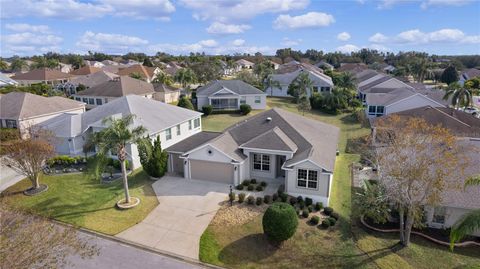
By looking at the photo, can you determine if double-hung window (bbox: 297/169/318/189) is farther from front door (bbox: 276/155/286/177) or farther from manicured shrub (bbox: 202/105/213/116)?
manicured shrub (bbox: 202/105/213/116)

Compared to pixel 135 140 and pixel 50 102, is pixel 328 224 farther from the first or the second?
pixel 50 102

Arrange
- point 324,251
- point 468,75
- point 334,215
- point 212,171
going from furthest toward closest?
point 468,75 → point 212,171 → point 334,215 → point 324,251

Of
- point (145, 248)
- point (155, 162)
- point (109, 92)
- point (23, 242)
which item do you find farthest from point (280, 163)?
point (109, 92)

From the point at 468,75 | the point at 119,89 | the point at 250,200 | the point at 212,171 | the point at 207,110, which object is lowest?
the point at 250,200

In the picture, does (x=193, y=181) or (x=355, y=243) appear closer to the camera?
(x=355, y=243)

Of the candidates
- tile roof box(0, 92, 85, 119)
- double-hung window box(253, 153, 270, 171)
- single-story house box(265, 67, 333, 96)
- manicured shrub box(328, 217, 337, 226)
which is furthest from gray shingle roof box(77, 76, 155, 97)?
manicured shrub box(328, 217, 337, 226)

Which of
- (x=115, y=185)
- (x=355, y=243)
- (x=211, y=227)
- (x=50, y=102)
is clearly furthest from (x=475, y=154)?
(x=50, y=102)

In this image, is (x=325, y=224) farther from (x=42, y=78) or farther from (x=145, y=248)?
(x=42, y=78)

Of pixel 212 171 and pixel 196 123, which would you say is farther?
Result: pixel 196 123
